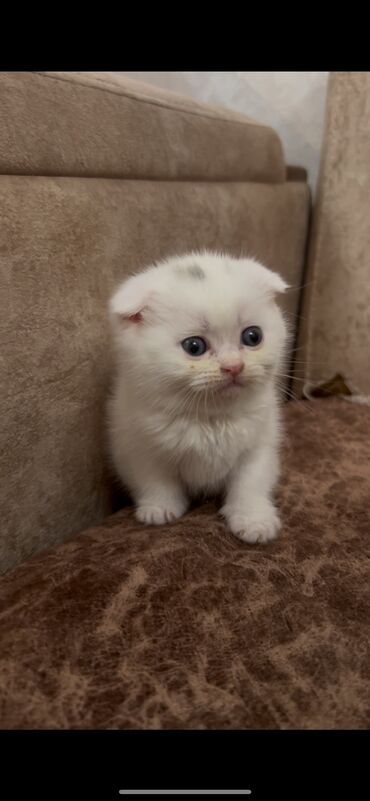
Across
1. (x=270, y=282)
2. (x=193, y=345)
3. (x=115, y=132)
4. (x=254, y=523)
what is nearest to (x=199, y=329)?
(x=193, y=345)

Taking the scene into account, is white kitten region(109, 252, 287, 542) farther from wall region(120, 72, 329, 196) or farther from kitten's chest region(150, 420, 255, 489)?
wall region(120, 72, 329, 196)

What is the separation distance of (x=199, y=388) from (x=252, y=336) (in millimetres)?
136

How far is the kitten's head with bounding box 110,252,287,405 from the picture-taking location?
0.99 m

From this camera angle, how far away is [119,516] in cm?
123

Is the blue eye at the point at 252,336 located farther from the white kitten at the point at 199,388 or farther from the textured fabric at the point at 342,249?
the textured fabric at the point at 342,249

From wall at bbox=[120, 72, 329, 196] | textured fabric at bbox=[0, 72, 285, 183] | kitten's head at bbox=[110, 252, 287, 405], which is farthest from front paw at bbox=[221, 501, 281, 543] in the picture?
wall at bbox=[120, 72, 329, 196]

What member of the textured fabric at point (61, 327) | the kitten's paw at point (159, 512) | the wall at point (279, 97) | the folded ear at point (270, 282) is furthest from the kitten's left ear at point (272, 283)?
the wall at point (279, 97)

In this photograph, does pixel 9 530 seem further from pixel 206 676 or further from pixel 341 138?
pixel 341 138

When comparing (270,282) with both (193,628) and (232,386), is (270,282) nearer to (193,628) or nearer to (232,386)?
Result: (232,386)

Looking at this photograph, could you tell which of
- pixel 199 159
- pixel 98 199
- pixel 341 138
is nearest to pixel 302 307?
pixel 341 138

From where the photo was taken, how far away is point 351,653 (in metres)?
0.84

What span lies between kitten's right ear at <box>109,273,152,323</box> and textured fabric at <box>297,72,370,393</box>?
2.93 ft

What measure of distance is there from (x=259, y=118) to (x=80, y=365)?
1.29 meters

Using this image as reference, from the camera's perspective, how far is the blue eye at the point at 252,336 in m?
1.04
